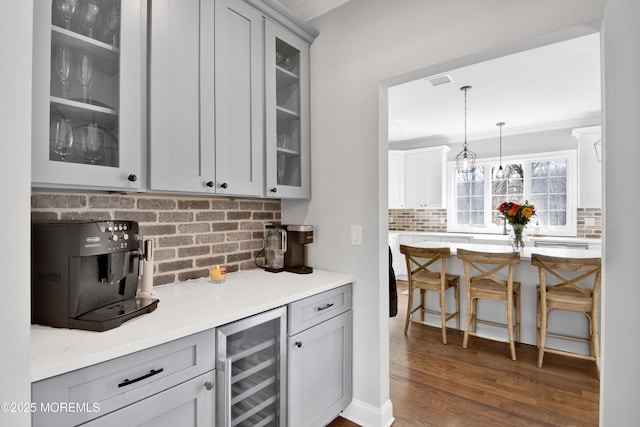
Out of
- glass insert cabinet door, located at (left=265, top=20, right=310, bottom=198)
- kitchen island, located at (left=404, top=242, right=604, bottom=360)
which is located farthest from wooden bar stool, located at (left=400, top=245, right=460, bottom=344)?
glass insert cabinet door, located at (left=265, top=20, right=310, bottom=198)

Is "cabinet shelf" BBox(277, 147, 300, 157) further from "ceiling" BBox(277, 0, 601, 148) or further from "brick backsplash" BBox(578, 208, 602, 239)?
"brick backsplash" BBox(578, 208, 602, 239)

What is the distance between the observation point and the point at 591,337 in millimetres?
2758

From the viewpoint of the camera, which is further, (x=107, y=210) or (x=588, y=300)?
(x=588, y=300)

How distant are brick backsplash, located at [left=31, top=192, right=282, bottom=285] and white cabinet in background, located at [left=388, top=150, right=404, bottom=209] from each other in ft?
13.6

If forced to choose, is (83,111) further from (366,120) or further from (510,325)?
(510,325)

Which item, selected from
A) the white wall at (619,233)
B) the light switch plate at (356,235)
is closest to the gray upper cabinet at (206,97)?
the light switch plate at (356,235)

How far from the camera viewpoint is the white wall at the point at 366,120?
1707 millimetres

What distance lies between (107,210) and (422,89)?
338 cm

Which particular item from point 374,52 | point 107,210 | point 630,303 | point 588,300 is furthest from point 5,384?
point 588,300

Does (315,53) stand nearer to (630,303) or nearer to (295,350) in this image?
(295,350)

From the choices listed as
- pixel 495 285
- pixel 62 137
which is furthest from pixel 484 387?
pixel 62 137

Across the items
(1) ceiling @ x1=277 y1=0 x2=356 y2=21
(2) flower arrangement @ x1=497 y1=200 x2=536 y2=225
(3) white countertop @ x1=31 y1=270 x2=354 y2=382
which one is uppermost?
(1) ceiling @ x1=277 y1=0 x2=356 y2=21

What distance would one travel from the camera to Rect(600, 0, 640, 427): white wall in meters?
1.18

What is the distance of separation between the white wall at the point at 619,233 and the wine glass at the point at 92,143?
78.8 inches
